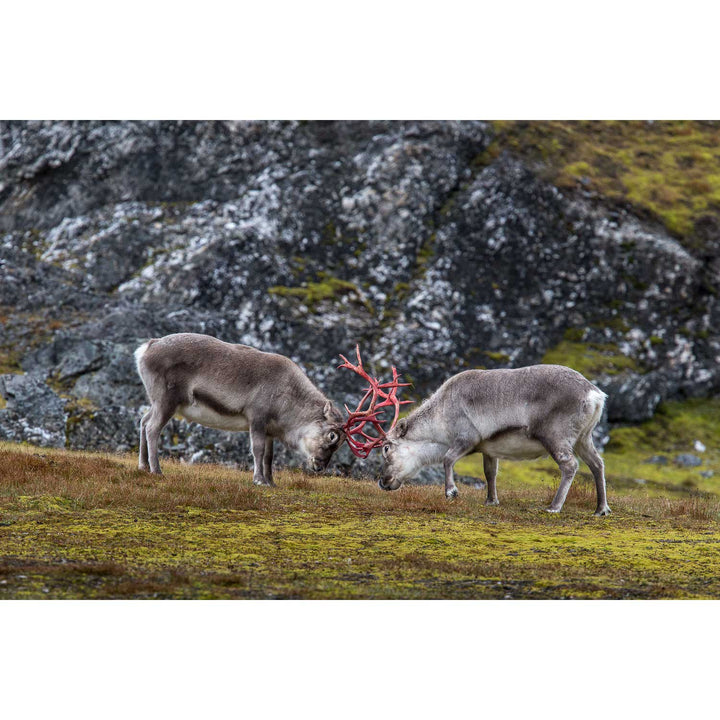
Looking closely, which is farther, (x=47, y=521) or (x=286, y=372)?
(x=286, y=372)

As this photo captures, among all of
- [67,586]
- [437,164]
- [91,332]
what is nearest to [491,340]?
[437,164]

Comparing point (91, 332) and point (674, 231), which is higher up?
point (674, 231)

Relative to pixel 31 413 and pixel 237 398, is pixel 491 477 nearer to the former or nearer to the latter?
pixel 237 398

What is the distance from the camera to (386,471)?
789 inches

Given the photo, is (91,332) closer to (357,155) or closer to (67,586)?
Answer: (357,155)

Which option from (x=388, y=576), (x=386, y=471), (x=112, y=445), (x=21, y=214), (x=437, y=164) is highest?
(x=437, y=164)

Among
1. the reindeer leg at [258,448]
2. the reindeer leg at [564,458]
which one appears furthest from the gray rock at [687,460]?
the reindeer leg at [258,448]

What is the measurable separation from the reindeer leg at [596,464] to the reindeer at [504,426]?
2 cm

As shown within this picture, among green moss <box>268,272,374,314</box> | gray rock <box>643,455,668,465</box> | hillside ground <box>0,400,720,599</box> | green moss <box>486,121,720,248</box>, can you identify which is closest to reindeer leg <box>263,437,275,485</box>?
hillside ground <box>0,400,720,599</box>

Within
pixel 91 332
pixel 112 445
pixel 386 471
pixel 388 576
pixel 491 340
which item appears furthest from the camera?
pixel 491 340

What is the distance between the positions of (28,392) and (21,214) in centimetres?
2060

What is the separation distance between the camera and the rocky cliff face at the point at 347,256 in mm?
39406

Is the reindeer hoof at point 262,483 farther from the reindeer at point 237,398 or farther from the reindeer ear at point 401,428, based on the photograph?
the reindeer ear at point 401,428

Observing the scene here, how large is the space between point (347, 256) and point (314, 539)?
30608 mm
